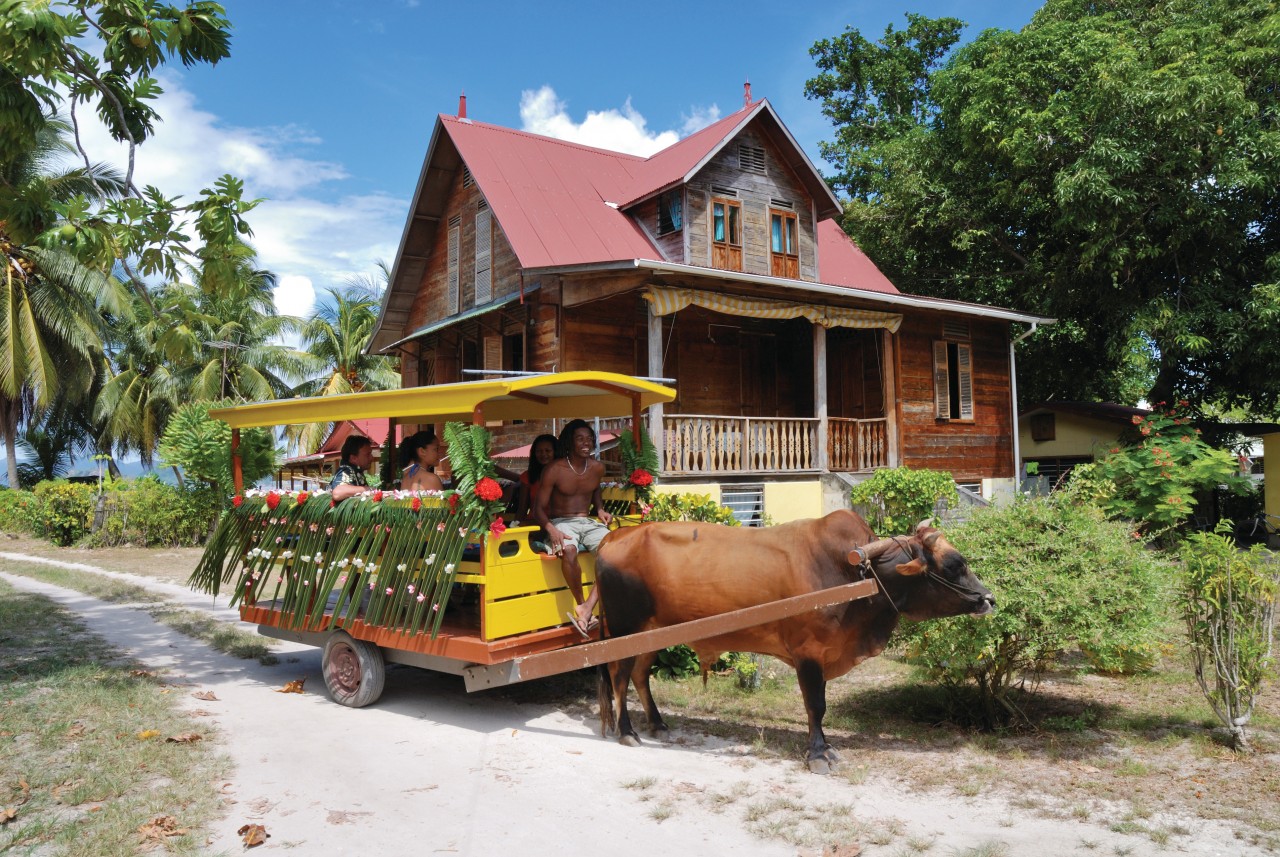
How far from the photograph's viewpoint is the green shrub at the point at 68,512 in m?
23.7

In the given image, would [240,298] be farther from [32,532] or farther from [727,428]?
[32,532]

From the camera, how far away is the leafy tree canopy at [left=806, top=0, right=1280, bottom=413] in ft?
55.0

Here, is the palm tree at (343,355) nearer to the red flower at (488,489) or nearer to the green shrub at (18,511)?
the green shrub at (18,511)

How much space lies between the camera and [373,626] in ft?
22.0

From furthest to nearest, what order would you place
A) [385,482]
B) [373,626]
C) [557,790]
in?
[385,482] → [373,626] → [557,790]

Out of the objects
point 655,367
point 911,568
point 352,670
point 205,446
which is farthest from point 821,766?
point 655,367

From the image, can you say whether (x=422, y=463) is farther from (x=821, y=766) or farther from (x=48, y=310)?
(x=48, y=310)

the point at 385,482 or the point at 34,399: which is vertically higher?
the point at 34,399

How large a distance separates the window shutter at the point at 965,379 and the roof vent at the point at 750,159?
5591mm

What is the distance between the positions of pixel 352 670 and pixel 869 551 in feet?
13.9

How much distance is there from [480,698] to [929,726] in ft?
11.5

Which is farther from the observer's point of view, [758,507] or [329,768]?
[758,507]

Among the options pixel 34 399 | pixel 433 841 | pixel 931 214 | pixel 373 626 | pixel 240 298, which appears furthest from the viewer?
pixel 34 399

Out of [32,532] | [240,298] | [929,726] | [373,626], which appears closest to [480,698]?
[373,626]
